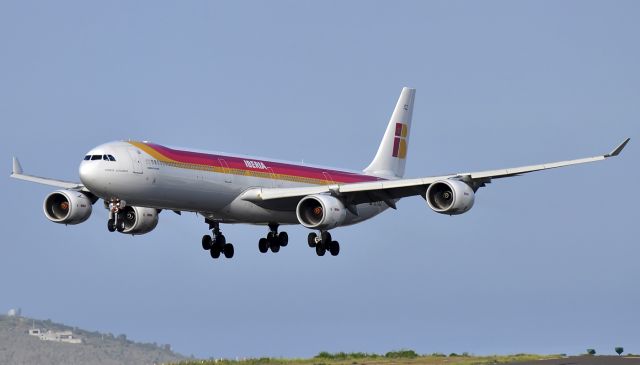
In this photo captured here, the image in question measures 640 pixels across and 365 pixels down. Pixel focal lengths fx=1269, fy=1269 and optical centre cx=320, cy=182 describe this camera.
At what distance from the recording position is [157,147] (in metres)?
71.6

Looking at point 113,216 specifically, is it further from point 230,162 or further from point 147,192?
point 230,162

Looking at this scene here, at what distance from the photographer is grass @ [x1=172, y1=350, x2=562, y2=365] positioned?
67.6 m

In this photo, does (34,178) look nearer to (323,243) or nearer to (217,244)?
(217,244)

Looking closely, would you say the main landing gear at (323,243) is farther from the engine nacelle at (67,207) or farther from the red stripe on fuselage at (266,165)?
the engine nacelle at (67,207)

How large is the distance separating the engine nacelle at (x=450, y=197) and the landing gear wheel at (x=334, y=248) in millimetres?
8323

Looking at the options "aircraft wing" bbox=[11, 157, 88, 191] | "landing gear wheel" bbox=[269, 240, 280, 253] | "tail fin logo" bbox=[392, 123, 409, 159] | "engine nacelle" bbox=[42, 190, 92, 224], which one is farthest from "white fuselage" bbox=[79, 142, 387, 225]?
"tail fin logo" bbox=[392, 123, 409, 159]

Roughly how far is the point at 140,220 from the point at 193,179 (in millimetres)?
7680

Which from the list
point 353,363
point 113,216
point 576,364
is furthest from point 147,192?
point 576,364

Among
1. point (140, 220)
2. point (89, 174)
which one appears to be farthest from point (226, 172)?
point (89, 174)

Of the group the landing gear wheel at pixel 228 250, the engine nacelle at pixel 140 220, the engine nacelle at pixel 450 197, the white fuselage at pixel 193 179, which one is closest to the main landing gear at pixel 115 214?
the white fuselage at pixel 193 179

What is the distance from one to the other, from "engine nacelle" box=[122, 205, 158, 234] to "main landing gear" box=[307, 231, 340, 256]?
998 centimetres

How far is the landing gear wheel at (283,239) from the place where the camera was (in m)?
83.1

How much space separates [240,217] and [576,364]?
2564 cm

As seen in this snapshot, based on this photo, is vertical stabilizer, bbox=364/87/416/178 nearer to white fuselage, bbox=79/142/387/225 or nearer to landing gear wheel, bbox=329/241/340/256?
white fuselage, bbox=79/142/387/225
